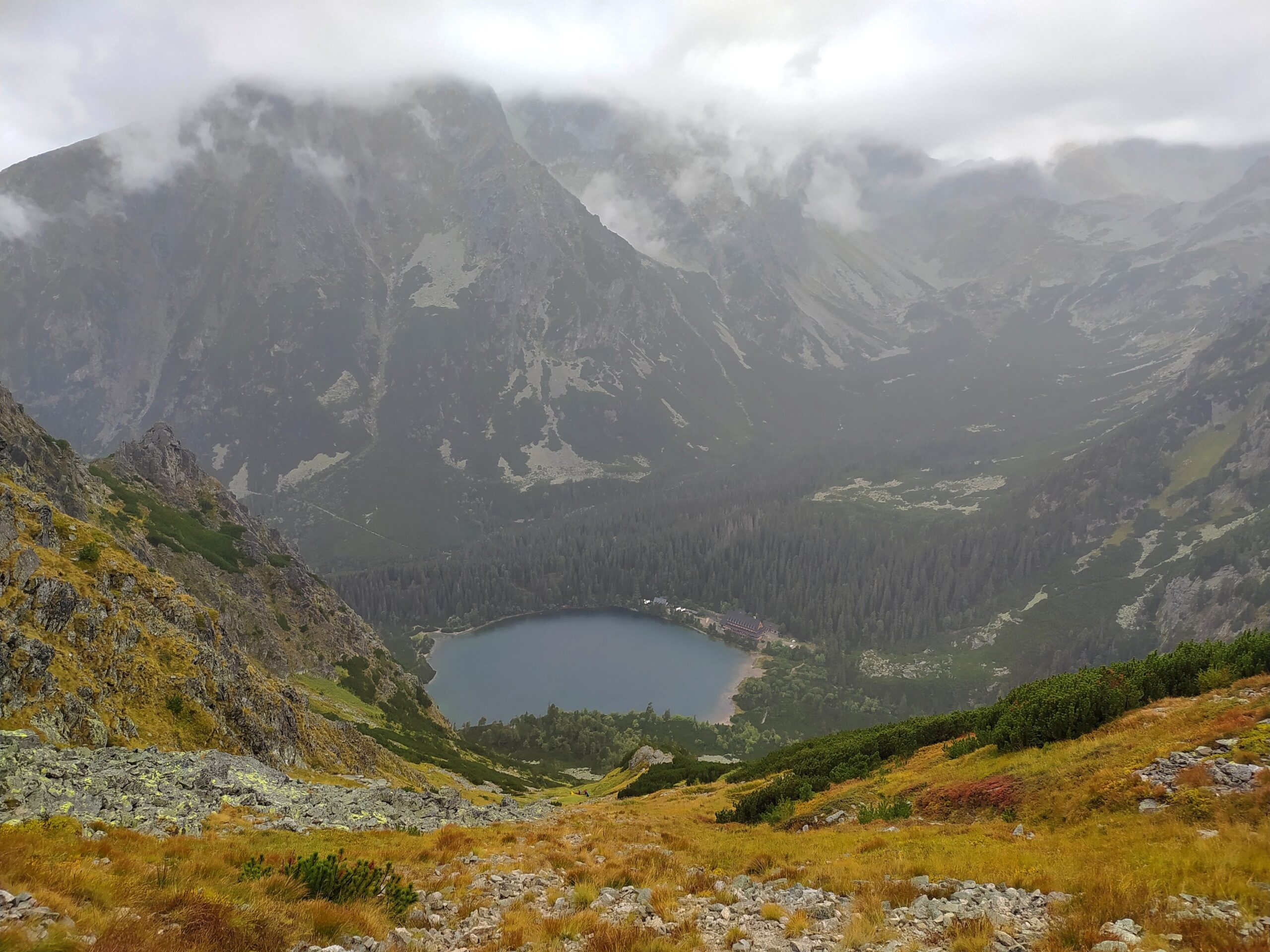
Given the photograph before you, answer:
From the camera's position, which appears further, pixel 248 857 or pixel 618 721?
pixel 618 721

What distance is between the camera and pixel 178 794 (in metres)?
24.7

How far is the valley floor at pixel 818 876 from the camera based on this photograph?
11.8 metres

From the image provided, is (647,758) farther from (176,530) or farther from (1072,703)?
(1072,703)

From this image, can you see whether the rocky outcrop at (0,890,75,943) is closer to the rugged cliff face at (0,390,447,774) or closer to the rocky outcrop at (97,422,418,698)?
the rugged cliff face at (0,390,447,774)

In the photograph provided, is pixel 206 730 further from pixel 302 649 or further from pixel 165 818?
pixel 302 649

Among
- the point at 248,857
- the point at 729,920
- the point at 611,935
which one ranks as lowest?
the point at 729,920

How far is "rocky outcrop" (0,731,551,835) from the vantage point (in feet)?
67.9

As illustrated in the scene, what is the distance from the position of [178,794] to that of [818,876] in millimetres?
23771

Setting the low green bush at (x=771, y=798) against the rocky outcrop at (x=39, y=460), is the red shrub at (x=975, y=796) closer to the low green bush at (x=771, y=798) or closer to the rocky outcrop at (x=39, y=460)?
the low green bush at (x=771, y=798)

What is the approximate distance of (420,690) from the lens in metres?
104

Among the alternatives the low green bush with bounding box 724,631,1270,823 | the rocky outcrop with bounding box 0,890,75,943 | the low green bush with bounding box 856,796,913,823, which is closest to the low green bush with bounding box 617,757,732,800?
the low green bush with bounding box 724,631,1270,823

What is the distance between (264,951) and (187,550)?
79369 millimetres

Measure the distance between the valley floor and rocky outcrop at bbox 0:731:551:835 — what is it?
5.20ft

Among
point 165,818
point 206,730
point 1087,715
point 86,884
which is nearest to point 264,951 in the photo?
point 86,884
